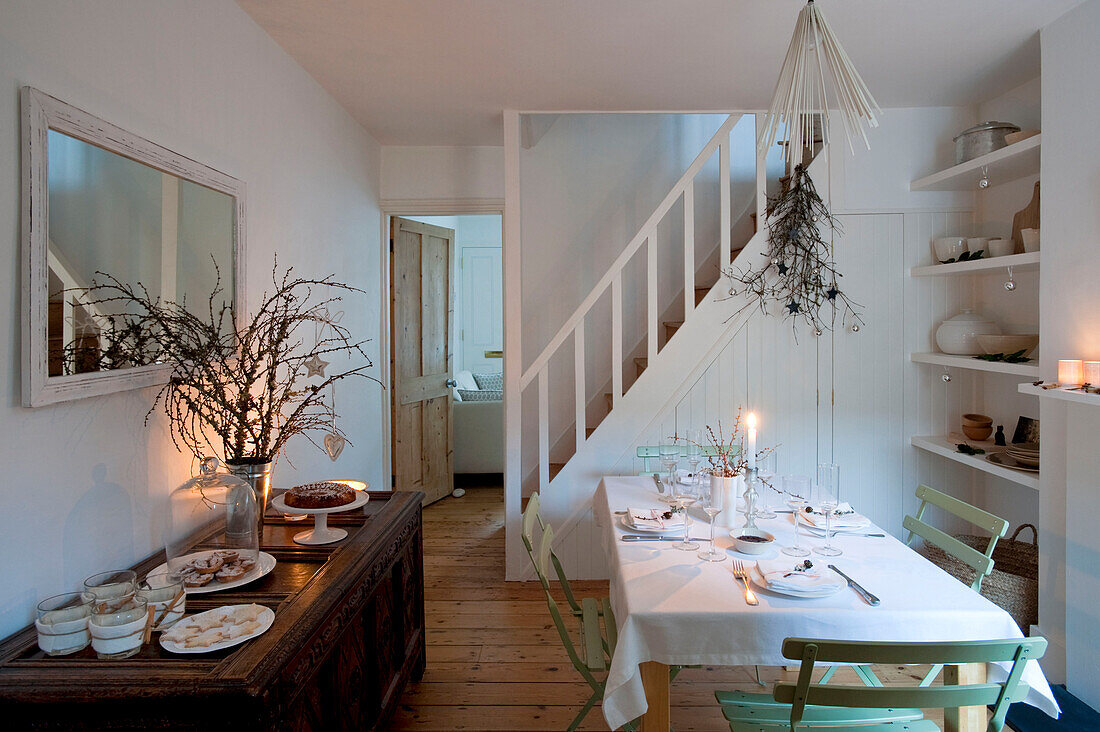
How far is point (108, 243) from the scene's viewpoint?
1.84 meters

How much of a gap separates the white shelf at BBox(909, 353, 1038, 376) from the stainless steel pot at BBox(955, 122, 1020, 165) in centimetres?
101

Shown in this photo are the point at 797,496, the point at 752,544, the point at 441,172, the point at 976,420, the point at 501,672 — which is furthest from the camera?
the point at 441,172

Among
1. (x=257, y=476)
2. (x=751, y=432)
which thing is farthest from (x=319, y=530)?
(x=751, y=432)

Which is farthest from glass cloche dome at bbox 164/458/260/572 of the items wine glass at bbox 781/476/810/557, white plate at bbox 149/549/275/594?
wine glass at bbox 781/476/810/557

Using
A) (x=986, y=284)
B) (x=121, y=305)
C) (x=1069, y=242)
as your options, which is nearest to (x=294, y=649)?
(x=121, y=305)

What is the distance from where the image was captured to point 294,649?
1514 mm

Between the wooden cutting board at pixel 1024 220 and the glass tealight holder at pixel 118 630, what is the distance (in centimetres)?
372

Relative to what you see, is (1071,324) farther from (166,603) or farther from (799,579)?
(166,603)

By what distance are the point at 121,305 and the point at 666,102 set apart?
2922 millimetres

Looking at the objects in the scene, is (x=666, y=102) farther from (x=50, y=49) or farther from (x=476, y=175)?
(x=50, y=49)

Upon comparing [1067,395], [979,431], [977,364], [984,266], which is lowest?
[979,431]

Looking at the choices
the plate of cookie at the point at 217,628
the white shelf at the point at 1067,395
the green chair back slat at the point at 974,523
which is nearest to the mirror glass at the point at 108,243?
the plate of cookie at the point at 217,628

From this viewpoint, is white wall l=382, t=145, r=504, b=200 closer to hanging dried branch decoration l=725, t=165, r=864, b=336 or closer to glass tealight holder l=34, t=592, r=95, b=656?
hanging dried branch decoration l=725, t=165, r=864, b=336

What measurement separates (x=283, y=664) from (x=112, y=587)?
476mm
